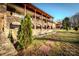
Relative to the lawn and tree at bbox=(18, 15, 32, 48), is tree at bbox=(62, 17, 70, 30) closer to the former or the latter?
the lawn

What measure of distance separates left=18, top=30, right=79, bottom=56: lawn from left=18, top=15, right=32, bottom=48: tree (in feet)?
0.40

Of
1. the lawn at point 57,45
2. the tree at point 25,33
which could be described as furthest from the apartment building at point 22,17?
the lawn at point 57,45

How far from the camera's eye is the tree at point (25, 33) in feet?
12.7

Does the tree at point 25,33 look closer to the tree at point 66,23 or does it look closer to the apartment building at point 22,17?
the apartment building at point 22,17

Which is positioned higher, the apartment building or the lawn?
the apartment building

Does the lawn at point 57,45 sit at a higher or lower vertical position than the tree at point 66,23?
lower

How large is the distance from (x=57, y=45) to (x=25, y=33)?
75 centimetres

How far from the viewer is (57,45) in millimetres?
3869

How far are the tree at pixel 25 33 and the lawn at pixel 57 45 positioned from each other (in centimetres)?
12

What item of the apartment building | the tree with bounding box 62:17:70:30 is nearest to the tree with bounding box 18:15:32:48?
the apartment building

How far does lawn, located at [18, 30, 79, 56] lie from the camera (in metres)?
3.80

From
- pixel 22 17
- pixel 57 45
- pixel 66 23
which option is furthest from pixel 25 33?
pixel 66 23

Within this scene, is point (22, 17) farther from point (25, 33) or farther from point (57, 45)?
point (57, 45)

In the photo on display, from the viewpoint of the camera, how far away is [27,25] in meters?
3.89
